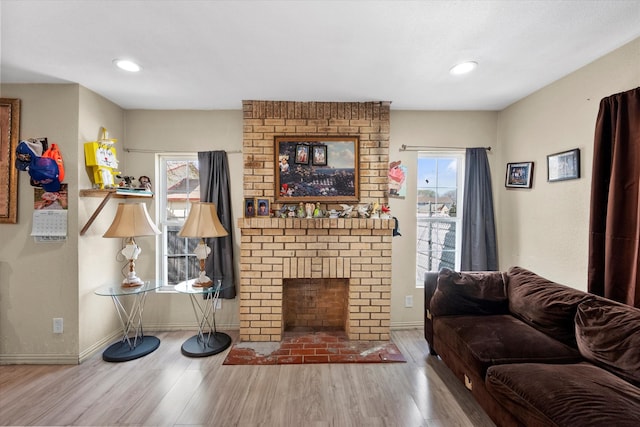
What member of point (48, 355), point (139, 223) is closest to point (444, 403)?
point (139, 223)

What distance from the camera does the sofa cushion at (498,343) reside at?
1.69 m

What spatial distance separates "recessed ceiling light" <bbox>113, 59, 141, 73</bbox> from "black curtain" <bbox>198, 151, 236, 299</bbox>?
96 centimetres

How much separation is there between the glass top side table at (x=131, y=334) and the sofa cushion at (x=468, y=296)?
8.49 ft

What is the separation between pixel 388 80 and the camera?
233cm

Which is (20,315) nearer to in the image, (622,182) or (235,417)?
(235,417)

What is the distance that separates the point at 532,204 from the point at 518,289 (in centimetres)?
94

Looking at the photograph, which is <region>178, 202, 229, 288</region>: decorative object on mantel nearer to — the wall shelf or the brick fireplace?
the brick fireplace

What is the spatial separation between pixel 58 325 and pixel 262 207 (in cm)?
203

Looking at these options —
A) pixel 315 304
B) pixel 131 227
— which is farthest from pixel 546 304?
pixel 131 227

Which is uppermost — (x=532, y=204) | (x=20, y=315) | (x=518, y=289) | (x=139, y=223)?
(x=532, y=204)

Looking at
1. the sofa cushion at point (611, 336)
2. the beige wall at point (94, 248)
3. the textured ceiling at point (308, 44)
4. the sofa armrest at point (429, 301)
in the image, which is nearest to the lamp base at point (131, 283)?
the beige wall at point (94, 248)

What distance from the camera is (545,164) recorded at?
2.50 meters

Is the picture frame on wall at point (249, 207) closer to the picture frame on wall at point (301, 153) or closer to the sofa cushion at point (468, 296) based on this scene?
the picture frame on wall at point (301, 153)

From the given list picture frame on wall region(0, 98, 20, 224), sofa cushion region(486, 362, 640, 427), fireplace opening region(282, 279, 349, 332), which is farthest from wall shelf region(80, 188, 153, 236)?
sofa cushion region(486, 362, 640, 427)
